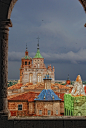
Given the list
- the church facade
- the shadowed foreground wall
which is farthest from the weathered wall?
Result: the church facade

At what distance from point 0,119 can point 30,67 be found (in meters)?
67.0

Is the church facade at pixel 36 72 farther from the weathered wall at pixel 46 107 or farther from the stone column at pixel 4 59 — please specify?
the stone column at pixel 4 59

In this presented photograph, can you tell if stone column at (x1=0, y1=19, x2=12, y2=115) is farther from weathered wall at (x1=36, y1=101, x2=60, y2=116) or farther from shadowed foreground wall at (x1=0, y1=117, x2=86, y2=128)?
weathered wall at (x1=36, y1=101, x2=60, y2=116)

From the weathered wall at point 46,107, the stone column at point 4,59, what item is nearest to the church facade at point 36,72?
the weathered wall at point 46,107

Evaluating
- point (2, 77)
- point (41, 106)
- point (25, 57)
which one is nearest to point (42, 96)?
point (41, 106)

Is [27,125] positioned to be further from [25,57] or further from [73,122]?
[25,57]

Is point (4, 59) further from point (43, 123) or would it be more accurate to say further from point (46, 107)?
point (46, 107)

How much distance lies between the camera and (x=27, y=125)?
511 cm

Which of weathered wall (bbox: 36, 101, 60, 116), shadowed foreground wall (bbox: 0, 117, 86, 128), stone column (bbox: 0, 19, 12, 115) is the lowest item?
weathered wall (bbox: 36, 101, 60, 116)

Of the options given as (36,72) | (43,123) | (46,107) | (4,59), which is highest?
(36,72)

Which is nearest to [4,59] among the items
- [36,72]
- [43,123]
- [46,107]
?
[43,123]

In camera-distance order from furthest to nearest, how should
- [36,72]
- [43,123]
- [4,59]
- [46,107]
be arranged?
[36,72] < [46,107] < [4,59] < [43,123]

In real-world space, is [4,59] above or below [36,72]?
below

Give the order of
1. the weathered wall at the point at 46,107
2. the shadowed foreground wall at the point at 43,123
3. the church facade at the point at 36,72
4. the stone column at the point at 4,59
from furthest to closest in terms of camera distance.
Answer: the church facade at the point at 36,72
the weathered wall at the point at 46,107
the stone column at the point at 4,59
the shadowed foreground wall at the point at 43,123
